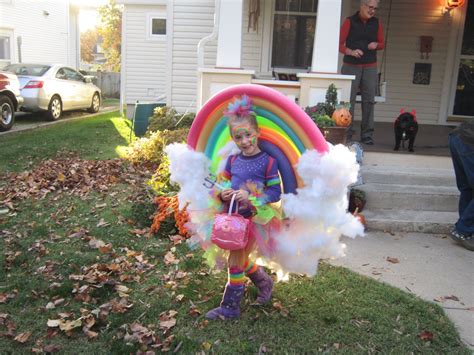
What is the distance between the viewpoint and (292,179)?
337 centimetres

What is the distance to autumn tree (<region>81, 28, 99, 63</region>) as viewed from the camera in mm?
50719

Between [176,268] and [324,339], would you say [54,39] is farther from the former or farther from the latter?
[324,339]

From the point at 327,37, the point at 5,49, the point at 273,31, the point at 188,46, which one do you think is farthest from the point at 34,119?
the point at 327,37

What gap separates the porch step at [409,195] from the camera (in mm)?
5254

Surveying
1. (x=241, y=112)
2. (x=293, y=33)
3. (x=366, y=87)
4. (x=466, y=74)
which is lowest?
(x=241, y=112)

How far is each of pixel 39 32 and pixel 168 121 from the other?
54.2 feet

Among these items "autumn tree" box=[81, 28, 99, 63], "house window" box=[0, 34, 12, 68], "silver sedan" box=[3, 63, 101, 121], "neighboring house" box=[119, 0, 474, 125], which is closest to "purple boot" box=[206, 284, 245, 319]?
"neighboring house" box=[119, 0, 474, 125]

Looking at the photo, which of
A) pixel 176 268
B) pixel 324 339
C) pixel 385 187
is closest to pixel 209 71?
pixel 385 187

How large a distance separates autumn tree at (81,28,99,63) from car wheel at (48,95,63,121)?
38663mm

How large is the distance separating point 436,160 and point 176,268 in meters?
4.06

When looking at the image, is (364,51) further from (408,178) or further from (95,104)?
(95,104)

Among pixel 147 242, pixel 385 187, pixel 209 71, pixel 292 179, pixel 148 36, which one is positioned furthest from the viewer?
pixel 148 36

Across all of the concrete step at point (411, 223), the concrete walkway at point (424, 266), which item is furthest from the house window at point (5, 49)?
the concrete walkway at point (424, 266)

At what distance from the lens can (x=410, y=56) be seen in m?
10.1
